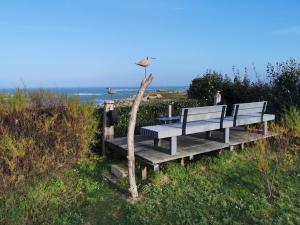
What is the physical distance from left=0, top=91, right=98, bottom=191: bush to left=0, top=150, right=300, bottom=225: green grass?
357 mm

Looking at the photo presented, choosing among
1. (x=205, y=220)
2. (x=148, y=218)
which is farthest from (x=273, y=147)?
(x=148, y=218)

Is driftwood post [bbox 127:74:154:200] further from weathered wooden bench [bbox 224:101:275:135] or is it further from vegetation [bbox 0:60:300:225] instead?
weathered wooden bench [bbox 224:101:275:135]

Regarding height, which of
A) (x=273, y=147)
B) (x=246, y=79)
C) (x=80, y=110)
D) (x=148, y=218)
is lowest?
(x=148, y=218)

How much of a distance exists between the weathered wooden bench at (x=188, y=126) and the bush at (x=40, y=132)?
1308mm

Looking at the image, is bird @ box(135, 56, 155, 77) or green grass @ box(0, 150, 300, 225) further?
bird @ box(135, 56, 155, 77)

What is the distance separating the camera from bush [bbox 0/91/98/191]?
499 centimetres

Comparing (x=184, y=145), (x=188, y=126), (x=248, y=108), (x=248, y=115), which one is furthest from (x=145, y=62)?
(x=248, y=115)

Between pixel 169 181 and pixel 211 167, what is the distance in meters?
1.07

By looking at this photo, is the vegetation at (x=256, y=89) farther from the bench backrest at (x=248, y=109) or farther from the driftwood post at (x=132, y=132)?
the driftwood post at (x=132, y=132)

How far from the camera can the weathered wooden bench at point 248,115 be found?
727 cm

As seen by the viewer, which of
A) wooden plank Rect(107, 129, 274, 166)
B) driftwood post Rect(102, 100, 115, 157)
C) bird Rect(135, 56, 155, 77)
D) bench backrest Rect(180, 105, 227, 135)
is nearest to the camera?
bird Rect(135, 56, 155, 77)

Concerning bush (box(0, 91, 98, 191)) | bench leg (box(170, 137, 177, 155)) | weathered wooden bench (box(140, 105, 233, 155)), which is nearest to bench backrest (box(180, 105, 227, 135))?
weathered wooden bench (box(140, 105, 233, 155))

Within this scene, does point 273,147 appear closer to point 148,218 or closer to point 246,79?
point 148,218

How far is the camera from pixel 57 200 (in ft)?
17.2
